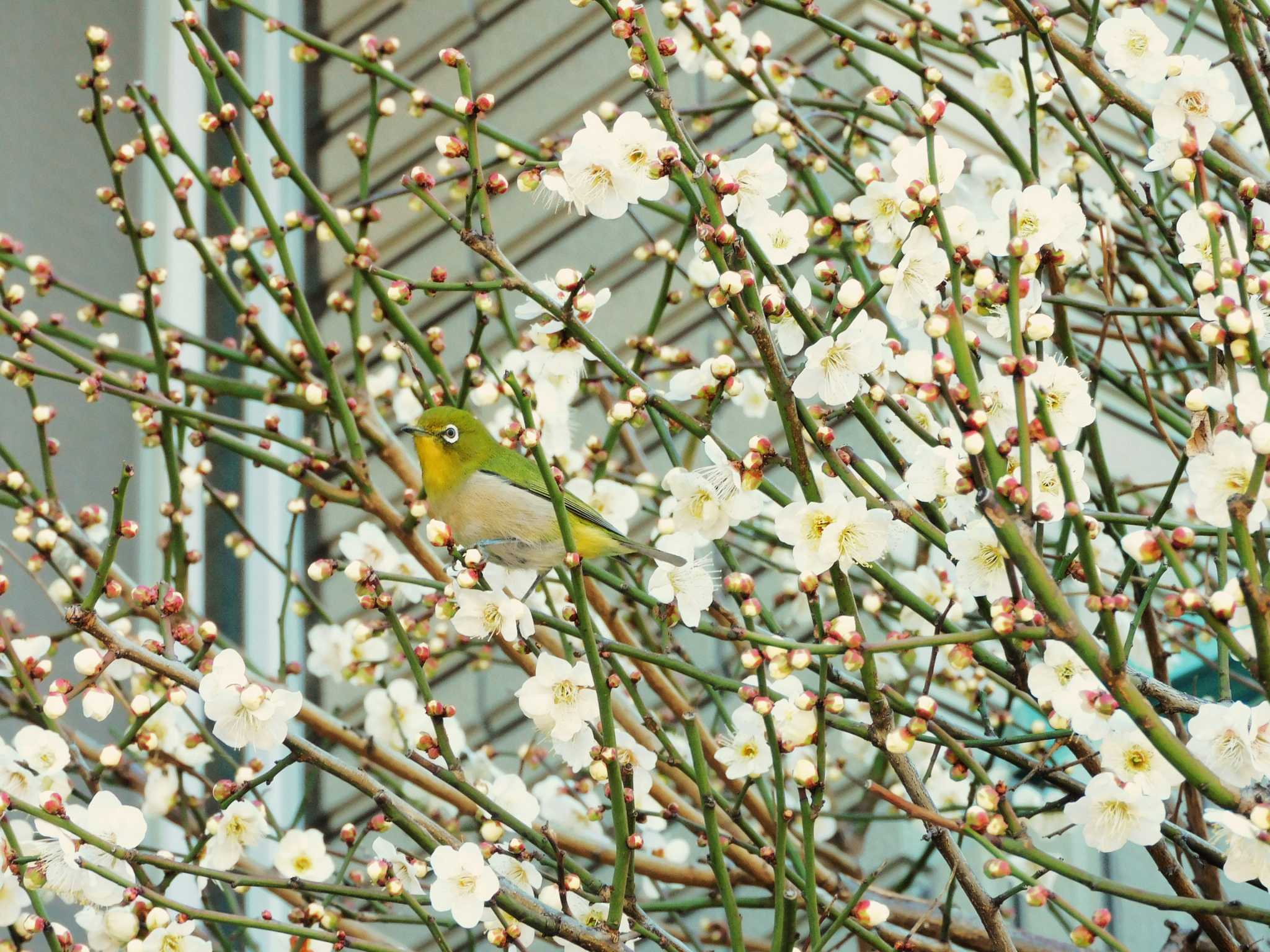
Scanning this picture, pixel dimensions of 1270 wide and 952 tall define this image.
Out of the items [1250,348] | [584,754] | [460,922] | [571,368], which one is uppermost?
[571,368]

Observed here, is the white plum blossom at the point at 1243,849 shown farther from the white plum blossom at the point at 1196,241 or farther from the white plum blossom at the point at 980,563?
the white plum blossom at the point at 1196,241

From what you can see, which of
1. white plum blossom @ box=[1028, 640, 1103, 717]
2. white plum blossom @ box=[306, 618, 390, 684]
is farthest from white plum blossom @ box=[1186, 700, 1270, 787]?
white plum blossom @ box=[306, 618, 390, 684]

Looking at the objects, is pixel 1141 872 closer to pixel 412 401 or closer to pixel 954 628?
pixel 954 628

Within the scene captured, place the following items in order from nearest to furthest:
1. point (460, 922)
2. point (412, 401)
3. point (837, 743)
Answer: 1. point (460, 922)
2. point (412, 401)
3. point (837, 743)

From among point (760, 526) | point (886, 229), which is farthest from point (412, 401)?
point (886, 229)

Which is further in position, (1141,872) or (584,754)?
(1141,872)

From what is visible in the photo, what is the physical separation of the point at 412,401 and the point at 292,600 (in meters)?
1.60

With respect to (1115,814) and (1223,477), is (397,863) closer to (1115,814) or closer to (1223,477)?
(1115,814)

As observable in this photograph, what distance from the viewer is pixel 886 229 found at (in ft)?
7.61

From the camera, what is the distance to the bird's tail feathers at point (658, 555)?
8.18 ft

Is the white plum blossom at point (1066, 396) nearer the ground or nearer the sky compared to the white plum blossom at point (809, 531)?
nearer the sky

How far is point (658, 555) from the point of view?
8.54 feet

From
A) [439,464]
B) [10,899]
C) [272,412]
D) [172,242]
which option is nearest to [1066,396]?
[439,464]

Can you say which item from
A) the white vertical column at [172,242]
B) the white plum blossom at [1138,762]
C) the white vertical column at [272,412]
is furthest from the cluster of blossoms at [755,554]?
the white vertical column at [172,242]
